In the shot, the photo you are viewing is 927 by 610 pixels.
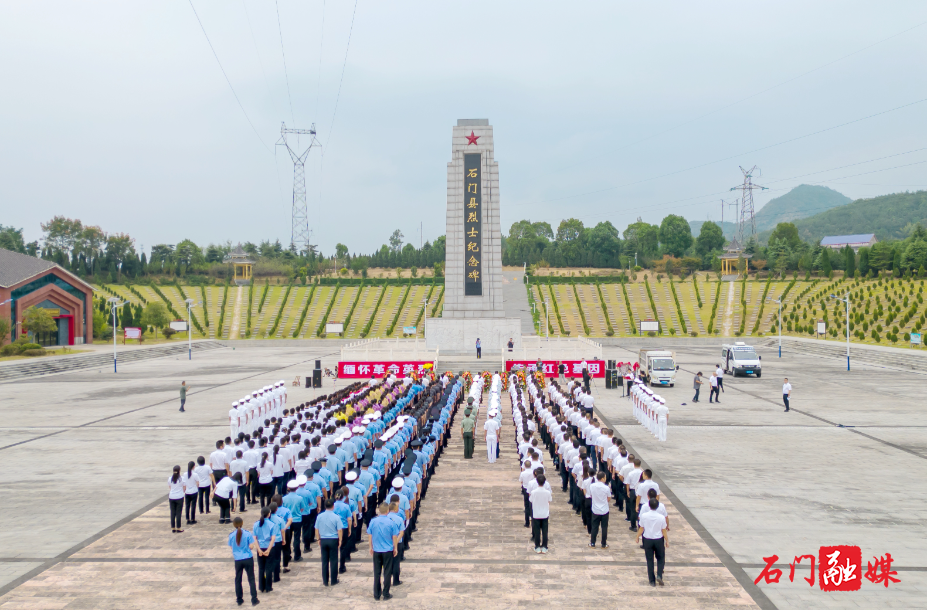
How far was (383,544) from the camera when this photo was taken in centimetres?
772

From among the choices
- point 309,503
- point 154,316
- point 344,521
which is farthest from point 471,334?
point 154,316

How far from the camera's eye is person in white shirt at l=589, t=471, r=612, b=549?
30.2ft

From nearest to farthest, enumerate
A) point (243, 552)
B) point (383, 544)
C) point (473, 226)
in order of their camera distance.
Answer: point (243, 552), point (383, 544), point (473, 226)

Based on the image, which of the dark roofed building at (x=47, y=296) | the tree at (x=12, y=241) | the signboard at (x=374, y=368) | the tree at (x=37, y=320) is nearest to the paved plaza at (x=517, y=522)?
the signboard at (x=374, y=368)

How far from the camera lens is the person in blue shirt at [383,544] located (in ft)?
25.3

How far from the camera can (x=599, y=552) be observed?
934 cm

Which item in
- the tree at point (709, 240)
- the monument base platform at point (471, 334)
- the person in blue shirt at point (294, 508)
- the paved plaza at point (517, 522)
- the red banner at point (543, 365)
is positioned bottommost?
the paved plaza at point (517, 522)

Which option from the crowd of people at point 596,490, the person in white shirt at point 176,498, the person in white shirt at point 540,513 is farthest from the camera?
the person in white shirt at point 176,498

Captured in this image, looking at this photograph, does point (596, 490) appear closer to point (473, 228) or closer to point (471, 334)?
point (471, 334)

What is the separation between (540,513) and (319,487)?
326 centimetres

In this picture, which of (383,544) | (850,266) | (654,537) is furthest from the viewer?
(850,266)

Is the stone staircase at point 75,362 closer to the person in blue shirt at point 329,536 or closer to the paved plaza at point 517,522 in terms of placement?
the paved plaza at point 517,522

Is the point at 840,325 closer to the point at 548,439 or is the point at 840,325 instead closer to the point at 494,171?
the point at 494,171

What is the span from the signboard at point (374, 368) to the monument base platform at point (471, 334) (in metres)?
5.32
